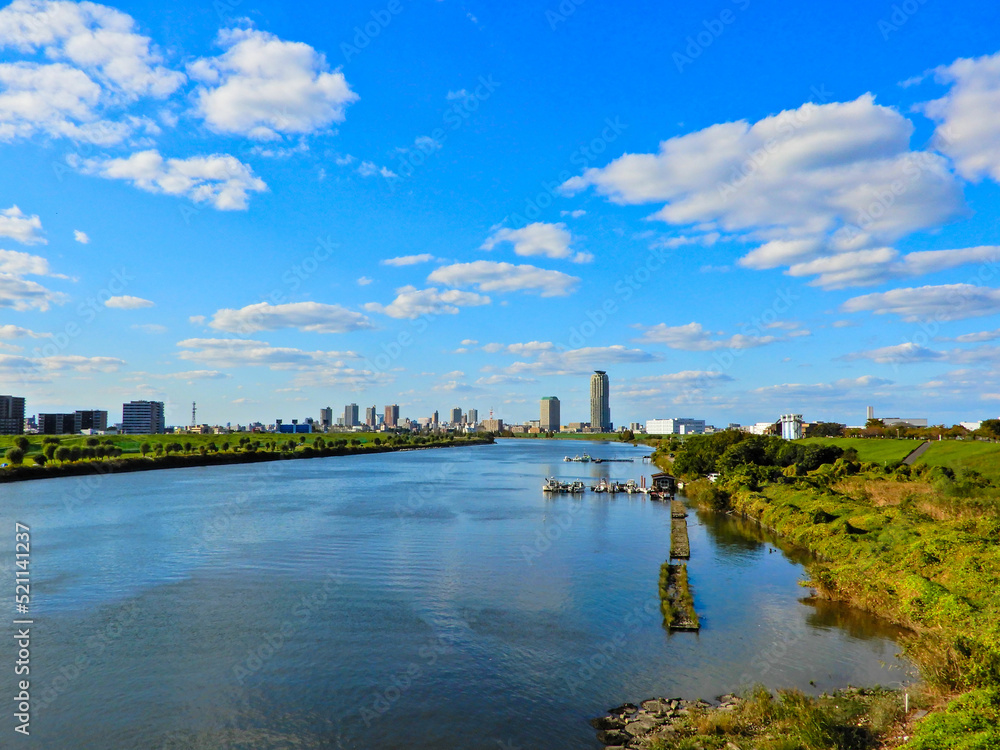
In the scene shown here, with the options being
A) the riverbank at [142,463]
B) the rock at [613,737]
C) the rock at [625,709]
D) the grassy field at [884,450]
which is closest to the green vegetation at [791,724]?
the rock at [613,737]

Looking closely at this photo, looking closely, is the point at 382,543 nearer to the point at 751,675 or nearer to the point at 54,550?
the point at 54,550

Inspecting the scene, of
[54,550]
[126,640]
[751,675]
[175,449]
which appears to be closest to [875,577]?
[751,675]

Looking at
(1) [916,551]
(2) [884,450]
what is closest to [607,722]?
(1) [916,551]

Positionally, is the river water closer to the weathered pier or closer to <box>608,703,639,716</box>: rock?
<box>608,703,639,716</box>: rock

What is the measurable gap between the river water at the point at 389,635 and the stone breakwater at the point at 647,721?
829 millimetres

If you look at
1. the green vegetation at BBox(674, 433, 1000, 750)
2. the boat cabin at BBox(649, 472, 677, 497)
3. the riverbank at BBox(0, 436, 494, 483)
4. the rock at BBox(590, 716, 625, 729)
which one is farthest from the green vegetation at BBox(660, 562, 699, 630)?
the riverbank at BBox(0, 436, 494, 483)

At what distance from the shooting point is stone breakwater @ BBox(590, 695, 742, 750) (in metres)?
19.0

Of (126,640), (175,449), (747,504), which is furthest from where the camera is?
(175,449)

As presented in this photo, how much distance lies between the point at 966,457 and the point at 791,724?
76923 mm

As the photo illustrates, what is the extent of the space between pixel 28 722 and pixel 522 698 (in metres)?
17.2

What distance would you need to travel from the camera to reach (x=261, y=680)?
24.0 metres

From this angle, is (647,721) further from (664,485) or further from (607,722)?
(664,485)

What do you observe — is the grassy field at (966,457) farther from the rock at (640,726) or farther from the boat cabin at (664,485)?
the rock at (640,726)

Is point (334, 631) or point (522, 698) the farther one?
point (334, 631)
